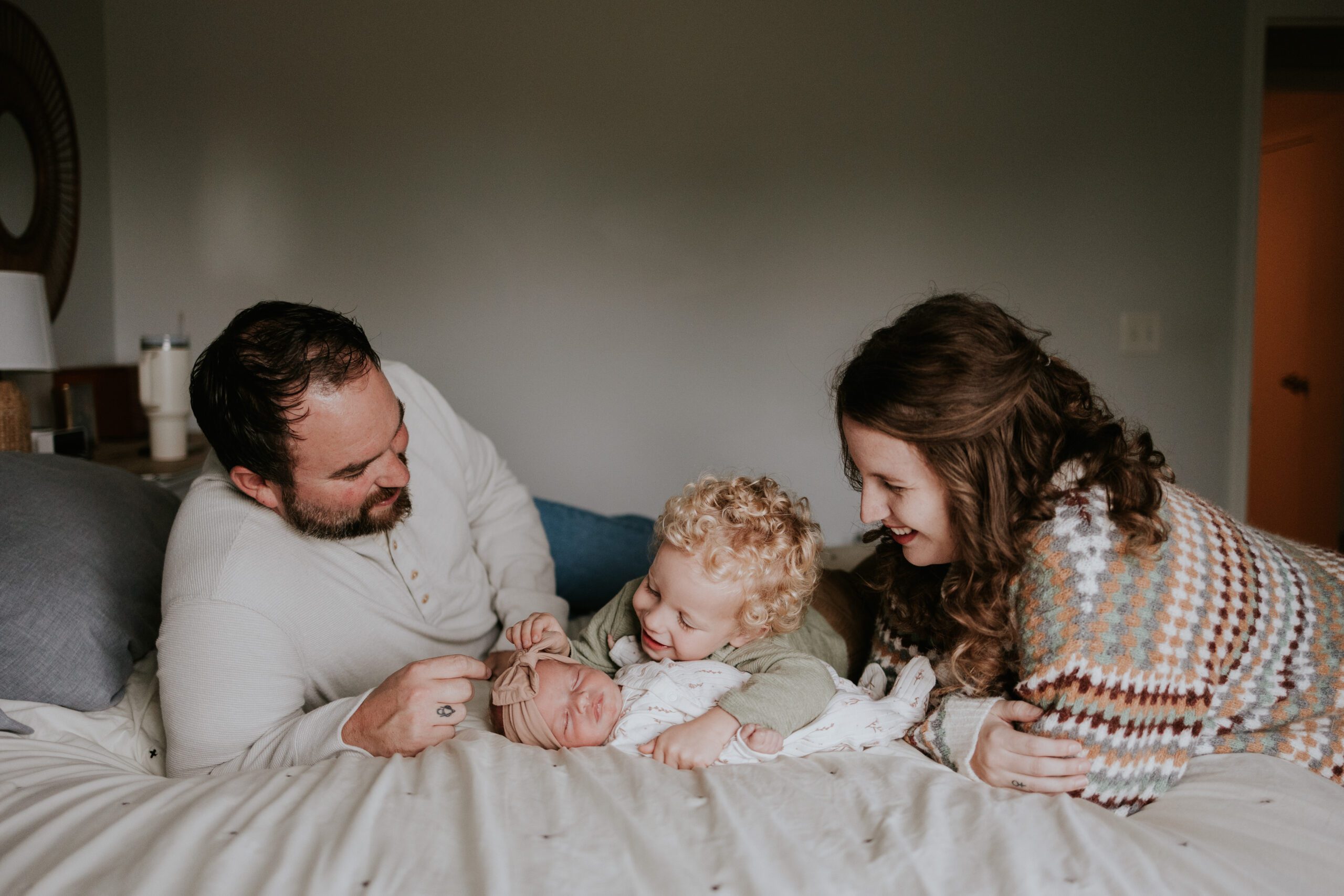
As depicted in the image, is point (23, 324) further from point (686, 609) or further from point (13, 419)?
point (686, 609)

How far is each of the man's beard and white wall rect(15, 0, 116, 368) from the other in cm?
167

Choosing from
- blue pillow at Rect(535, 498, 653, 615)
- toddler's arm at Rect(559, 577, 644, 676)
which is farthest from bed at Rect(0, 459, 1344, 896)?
blue pillow at Rect(535, 498, 653, 615)

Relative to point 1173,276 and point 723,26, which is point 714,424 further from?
point 1173,276

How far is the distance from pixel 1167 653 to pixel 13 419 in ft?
7.44

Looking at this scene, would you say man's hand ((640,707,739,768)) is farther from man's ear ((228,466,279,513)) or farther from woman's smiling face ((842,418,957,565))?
man's ear ((228,466,279,513))

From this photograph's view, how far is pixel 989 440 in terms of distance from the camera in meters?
1.13

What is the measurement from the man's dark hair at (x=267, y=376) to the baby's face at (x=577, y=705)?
1.75ft

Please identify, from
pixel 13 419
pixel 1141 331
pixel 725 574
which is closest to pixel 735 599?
pixel 725 574

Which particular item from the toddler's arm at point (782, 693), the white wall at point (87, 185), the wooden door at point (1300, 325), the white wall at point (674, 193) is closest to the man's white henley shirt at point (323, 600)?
the toddler's arm at point (782, 693)

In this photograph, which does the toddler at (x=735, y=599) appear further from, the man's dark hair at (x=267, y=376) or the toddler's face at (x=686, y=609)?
the man's dark hair at (x=267, y=376)

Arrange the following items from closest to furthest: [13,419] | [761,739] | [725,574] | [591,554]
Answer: [761,739] → [725,574] → [13,419] → [591,554]

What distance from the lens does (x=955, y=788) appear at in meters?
1.05

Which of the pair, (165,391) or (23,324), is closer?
(23,324)

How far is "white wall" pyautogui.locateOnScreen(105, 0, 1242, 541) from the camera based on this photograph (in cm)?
291
